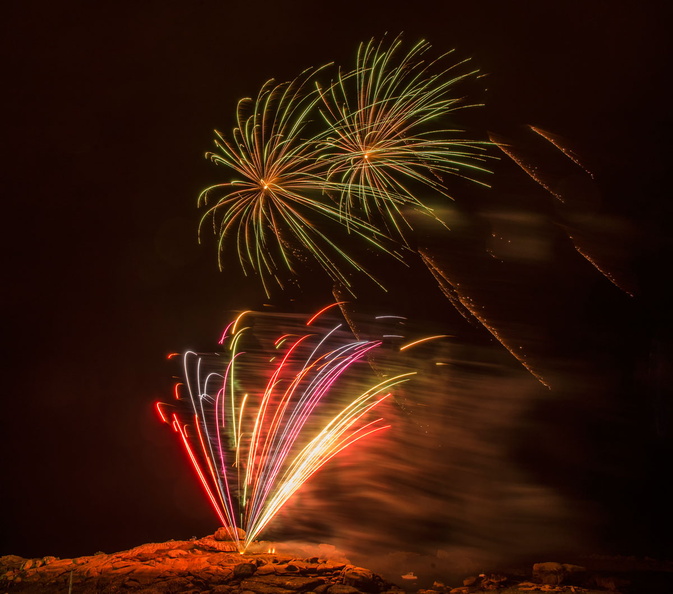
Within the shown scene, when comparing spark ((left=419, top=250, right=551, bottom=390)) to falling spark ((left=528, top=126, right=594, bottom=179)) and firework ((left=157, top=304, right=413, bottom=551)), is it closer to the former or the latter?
firework ((left=157, top=304, right=413, bottom=551))

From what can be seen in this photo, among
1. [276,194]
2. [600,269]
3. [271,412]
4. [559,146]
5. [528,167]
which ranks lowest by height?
[271,412]

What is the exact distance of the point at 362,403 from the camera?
8508mm

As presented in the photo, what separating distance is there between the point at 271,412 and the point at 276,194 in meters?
3.37

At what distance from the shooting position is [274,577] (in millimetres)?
5887

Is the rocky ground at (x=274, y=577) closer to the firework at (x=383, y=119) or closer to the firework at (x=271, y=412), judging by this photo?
the firework at (x=271, y=412)

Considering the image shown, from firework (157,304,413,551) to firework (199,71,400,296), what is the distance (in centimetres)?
113

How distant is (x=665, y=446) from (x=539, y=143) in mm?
5216

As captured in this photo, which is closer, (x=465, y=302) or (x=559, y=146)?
(x=559, y=146)

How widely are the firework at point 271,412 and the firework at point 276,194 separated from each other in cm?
113

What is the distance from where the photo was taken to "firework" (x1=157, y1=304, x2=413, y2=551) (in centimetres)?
810

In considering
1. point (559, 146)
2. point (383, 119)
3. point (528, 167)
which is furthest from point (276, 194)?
point (559, 146)

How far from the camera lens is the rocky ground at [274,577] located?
562cm

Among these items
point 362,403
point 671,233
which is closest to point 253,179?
point 362,403

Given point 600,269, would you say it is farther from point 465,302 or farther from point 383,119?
point 383,119
